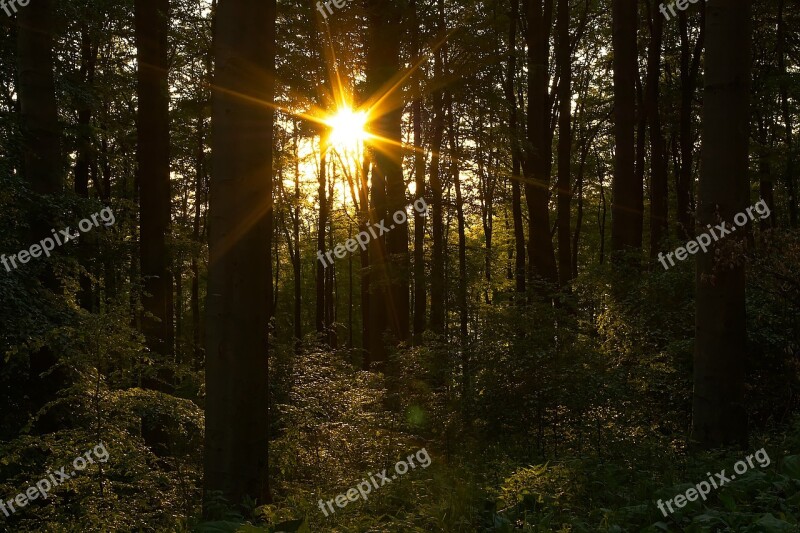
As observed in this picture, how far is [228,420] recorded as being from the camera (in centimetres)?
534

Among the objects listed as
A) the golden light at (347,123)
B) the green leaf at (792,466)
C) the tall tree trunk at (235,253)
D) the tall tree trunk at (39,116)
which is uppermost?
the golden light at (347,123)

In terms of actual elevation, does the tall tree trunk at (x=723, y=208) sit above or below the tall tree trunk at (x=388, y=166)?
below

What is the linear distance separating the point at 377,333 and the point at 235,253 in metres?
9.38

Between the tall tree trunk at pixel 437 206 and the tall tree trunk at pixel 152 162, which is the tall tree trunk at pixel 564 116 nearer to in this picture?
the tall tree trunk at pixel 437 206

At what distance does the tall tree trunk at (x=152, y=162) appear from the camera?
11344 mm

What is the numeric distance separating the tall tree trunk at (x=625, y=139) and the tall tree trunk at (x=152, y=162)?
10377 millimetres

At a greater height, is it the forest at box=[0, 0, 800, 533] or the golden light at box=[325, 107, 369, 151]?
the golden light at box=[325, 107, 369, 151]

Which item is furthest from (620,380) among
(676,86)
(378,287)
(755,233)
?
(676,86)

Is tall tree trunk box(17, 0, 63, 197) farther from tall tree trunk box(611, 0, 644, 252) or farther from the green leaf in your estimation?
tall tree trunk box(611, 0, 644, 252)

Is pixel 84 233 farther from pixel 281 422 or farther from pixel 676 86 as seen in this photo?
pixel 676 86

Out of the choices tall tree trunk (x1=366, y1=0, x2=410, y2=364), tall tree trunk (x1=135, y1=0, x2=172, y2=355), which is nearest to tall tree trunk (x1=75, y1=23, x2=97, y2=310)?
tall tree trunk (x1=135, y1=0, x2=172, y2=355)

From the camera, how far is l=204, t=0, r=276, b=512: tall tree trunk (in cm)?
534

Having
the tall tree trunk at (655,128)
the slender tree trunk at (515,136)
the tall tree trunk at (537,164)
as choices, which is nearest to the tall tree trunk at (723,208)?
the slender tree trunk at (515,136)

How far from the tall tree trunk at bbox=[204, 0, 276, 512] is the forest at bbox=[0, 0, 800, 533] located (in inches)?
0.8
